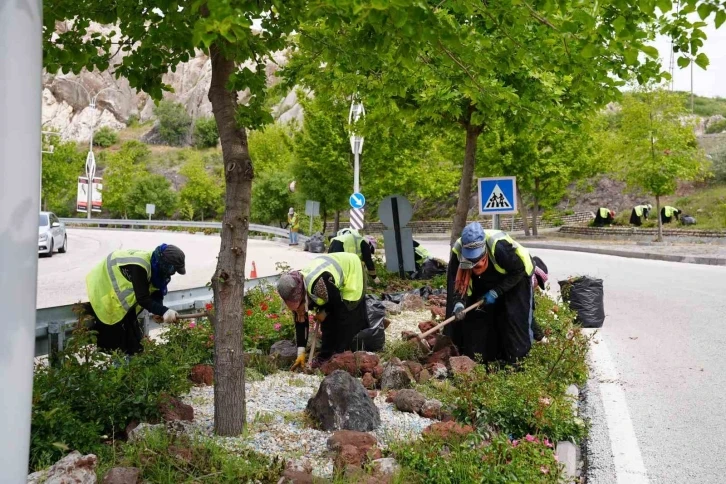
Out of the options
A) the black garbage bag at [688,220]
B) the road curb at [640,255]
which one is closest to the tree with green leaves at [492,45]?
the road curb at [640,255]

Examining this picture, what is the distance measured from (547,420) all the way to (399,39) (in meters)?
2.55

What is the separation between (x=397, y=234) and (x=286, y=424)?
744 cm

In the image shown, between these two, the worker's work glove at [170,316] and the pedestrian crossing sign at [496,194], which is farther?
the pedestrian crossing sign at [496,194]

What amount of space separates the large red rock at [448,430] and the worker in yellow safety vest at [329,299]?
95.8 inches

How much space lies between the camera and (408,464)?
374 cm

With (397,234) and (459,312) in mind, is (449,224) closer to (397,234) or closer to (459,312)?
(397,234)

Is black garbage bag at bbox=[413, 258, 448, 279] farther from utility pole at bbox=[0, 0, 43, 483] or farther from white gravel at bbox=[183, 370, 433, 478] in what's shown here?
utility pole at bbox=[0, 0, 43, 483]

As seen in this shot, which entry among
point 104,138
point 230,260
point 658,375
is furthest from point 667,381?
point 104,138

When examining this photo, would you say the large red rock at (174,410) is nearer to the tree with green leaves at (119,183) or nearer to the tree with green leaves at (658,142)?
the tree with green leaves at (658,142)

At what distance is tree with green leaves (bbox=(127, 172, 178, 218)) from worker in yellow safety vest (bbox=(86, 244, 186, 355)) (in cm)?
5702

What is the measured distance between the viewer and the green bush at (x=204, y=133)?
323 ft

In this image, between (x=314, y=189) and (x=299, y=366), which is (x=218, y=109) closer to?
(x=299, y=366)

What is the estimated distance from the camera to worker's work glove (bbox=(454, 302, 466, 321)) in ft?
21.8

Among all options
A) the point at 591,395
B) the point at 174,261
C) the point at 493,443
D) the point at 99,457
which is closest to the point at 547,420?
the point at 493,443
